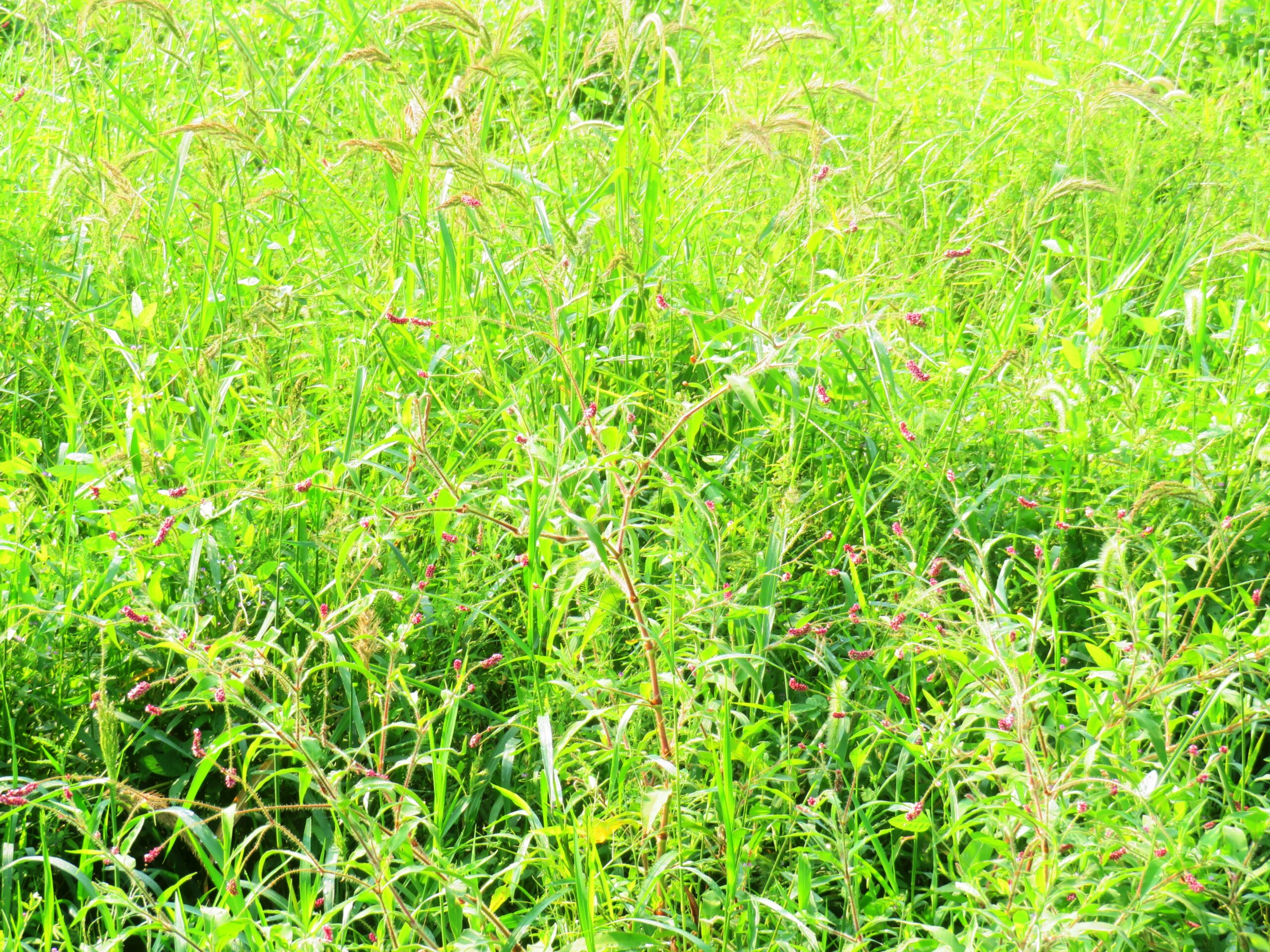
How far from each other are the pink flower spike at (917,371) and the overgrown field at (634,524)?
0.05ft

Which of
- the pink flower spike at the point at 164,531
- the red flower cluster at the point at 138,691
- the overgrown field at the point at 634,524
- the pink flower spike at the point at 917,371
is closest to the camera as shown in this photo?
the overgrown field at the point at 634,524

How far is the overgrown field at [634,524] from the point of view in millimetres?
1450

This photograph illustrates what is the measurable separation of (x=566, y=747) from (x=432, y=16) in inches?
56.0

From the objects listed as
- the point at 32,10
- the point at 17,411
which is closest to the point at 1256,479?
the point at 17,411

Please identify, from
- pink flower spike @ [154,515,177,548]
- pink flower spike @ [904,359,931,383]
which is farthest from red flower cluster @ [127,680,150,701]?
pink flower spike @ [904,359,931,383]

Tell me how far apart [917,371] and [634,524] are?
69 centimetres

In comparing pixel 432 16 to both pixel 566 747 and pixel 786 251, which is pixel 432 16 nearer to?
pixel 786 251

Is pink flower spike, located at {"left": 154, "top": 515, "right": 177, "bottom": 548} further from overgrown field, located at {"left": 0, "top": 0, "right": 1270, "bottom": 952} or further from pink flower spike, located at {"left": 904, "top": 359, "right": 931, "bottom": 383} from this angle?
pink flower spike, located at {"left": 904, "top": 359, "right": 931, "bottom": 383}

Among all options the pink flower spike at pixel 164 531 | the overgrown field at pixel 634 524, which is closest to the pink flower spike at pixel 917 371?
the overgrown field at pixel 634 524

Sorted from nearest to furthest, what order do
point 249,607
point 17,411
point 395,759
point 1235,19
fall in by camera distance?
point 395,759 < point 249,607 < point 17,411 < point 1235,19

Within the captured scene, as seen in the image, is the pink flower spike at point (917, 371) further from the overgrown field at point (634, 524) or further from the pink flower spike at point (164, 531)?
the pink flower spike at point (164, 531)

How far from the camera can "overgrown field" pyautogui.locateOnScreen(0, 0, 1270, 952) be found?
1.45m

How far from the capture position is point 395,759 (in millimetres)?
1805

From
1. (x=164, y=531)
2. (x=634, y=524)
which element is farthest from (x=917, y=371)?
(x=164, y=531)
